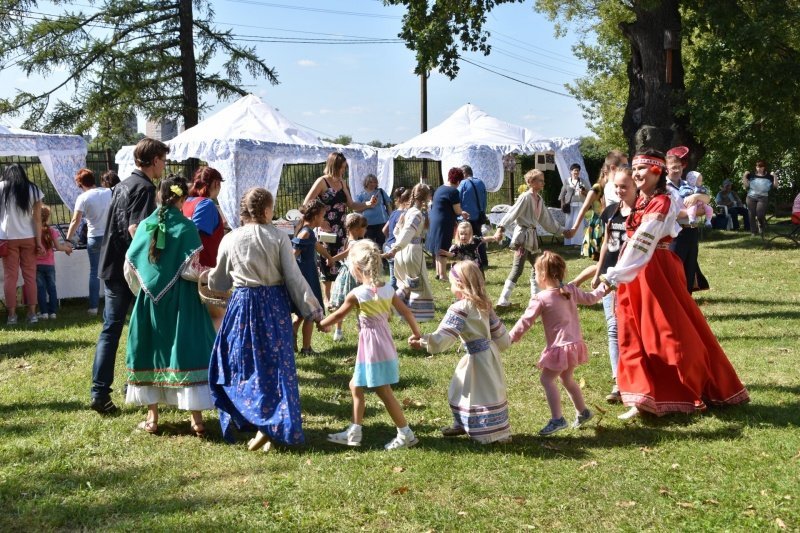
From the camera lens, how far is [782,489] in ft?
14.9

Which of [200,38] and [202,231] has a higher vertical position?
[200,38]

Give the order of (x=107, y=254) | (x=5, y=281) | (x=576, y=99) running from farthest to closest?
(x=576, y=99)
(x=5, y=281)
(x=107, y=254)

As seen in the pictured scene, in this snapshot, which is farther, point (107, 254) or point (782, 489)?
point (107, 254)

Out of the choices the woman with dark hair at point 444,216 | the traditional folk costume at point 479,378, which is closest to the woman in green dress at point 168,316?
the traditional folk costume at point 479,378

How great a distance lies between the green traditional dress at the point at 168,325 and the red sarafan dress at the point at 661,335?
2878 millimetres

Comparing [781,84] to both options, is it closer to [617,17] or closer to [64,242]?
[617,17]

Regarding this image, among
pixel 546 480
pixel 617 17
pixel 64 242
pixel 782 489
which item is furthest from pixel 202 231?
pixel 617 17

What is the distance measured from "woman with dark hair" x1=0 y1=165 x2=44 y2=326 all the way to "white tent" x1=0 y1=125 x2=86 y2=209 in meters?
2.64

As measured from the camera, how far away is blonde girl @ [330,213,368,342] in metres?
8.04

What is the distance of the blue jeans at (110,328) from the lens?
611 centimetres

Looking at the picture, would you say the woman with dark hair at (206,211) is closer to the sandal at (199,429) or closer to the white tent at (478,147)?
the sandal at (199,429)

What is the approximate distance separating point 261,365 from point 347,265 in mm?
3034

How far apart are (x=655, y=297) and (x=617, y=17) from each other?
86.0ft

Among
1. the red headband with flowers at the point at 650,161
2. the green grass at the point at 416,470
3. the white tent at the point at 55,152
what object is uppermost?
the white tent at the point at 55,152
